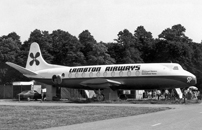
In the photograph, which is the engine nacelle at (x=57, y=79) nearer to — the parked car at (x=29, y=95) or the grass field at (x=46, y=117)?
the parked car at (x=29, y=95)

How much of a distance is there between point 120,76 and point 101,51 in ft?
134

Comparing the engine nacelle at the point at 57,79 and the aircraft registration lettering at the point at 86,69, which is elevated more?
the aircraft registration lettering at the point at 86,69

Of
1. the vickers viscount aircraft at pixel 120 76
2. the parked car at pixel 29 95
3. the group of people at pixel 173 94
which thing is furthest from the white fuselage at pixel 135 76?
the parked car at pixel 29 95

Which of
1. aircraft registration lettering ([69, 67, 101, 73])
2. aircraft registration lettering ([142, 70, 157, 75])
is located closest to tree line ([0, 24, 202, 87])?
aircraft registration lettering ([69, 67, 101, 73])

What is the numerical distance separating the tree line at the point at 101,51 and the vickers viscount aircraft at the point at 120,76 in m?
33.1

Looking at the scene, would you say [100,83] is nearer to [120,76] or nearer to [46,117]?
[120,76]

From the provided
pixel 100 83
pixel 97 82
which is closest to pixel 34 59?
pixel 97 82

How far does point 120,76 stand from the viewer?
1738 inches

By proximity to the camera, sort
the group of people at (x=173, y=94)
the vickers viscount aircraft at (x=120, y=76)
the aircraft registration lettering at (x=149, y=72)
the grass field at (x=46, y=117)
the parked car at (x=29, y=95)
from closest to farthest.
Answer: the grass field at (x=46, y=117) → the vickers viscount aircraft at (x=120, y=76) → the aircraft registration lettering at (x=149, y=72) → the group of people at (x=173, y=94) → the parked car at (x=29, y=95)

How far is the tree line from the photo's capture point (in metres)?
84.6

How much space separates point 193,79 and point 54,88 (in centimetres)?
1945

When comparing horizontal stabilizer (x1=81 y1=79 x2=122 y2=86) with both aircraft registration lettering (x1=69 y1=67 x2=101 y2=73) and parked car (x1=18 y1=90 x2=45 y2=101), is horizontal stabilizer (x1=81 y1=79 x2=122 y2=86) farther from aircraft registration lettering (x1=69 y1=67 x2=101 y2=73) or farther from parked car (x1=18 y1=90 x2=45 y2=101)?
parked car (x1=18 y1=90 x2=45 y2=101)

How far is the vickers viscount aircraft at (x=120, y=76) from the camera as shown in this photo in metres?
41.9

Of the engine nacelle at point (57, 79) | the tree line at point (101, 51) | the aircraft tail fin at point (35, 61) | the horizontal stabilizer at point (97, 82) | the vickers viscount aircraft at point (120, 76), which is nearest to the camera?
the vickers viscount aircraft at point (120, 76)
